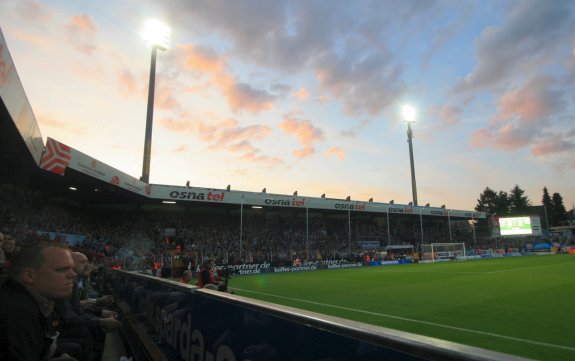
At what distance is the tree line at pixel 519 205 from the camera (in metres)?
107

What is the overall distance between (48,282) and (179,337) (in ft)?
7.85

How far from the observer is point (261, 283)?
64.6 ft

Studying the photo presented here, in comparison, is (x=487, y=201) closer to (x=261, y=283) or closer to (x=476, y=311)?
(x=261, y=283)

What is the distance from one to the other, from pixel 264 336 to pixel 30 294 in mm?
1535

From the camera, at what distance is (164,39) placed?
35156mm

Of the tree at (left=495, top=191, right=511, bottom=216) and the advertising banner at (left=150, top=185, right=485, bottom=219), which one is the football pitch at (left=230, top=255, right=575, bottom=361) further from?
the tree at (left=495, top=191, right=511, bottom=216)

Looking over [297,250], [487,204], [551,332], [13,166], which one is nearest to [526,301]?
[551,332]

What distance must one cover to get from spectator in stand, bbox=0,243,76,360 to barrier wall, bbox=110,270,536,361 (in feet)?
4.34

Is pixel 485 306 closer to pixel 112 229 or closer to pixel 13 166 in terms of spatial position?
Answer: pixel 13 166

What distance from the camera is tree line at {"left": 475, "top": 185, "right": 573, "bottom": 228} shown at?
→ 107m

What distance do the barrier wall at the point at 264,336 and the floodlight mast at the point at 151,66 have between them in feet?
89.4

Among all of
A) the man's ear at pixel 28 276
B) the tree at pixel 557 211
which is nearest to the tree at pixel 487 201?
the tree at pixel 557 211

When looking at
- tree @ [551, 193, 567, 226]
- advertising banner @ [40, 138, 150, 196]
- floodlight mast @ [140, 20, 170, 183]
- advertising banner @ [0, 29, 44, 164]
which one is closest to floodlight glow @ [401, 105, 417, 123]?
floodlight mast @ [140, 20, 170, 183]

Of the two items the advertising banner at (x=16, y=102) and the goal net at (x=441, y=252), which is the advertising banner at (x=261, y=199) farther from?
the advertising banner at (x=16, y=102)
